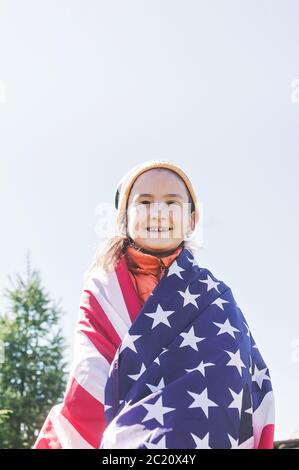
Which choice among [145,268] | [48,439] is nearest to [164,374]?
[48,439]

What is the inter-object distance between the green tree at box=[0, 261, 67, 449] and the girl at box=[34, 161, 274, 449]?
724 cm

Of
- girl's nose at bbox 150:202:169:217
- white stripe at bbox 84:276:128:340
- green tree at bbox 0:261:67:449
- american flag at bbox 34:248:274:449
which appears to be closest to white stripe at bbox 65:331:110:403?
american flag at bbox 34:248:274:449

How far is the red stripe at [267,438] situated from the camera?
7.15ft

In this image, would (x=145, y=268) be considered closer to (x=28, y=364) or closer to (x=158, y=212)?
(x=158, y=212)

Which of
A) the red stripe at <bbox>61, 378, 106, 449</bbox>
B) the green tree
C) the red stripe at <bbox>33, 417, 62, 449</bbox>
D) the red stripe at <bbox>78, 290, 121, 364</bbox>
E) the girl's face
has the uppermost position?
the girl's face

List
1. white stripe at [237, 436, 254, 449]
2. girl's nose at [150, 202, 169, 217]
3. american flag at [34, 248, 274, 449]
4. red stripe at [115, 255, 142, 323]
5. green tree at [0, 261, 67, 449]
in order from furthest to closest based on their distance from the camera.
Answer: green tree at [0, 261, 67, 449] → girl's nose at [150, 202, 169, 217] → red stripe at [115, 255, 142, 323] → white stripe at [237, 436, 254, 449] → american flag at [34, 248, 274, 449]

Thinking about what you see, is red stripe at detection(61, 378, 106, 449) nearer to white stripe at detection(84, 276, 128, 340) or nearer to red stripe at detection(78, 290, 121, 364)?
red stripe at detection(78, 290, 121, 364)

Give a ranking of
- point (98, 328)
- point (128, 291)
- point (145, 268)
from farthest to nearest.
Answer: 1. point (145, 268)
2. point (128, 291)
3. point (98, 328)

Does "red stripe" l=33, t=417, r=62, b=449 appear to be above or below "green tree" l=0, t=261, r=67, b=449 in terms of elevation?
above

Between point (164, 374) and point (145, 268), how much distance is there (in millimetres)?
634

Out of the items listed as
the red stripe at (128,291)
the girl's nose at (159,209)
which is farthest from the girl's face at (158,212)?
the red stripe at (128,291)

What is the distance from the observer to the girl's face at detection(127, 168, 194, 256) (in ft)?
8.85

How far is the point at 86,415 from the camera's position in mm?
2135
